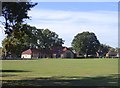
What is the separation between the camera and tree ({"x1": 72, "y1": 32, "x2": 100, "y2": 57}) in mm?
179875

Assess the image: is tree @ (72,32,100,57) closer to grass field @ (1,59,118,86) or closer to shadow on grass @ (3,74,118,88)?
grass field @ (1,59,118,86)

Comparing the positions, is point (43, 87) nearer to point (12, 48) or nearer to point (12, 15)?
point (12, 15)

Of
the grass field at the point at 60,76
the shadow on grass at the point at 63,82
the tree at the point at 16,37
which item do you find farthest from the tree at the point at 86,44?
the shadow on grass at the point at 63,82

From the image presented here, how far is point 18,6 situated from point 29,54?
150 metres


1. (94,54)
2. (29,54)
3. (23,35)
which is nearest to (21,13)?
(23,35)

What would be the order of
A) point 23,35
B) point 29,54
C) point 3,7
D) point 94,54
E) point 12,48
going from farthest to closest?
point 94,54, point 29,54, point 12,48, point 23,35, point 3,7

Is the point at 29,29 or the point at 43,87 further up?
the point at 29,29

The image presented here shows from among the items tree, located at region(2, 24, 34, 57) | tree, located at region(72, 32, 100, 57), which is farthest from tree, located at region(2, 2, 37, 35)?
tree, located at region(72, 32, 100, 57)

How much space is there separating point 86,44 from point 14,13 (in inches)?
6399

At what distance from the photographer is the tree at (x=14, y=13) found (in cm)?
2128

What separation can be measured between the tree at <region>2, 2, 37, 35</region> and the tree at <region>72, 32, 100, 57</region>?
154930 millimetres

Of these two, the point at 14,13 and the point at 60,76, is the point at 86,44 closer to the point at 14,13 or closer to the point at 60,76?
the point at 60,76

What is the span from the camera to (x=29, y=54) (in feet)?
562

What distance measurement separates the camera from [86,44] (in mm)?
183500
